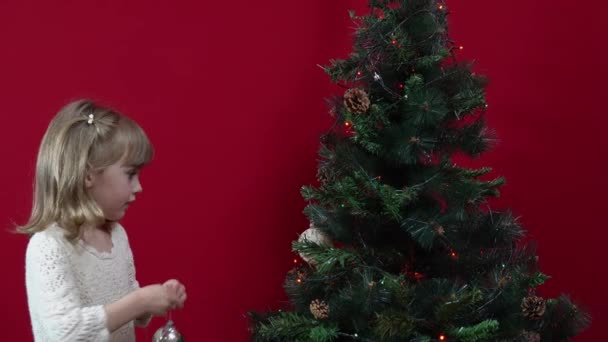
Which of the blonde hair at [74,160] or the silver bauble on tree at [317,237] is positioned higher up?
the silver bauble on tree at [317,237]

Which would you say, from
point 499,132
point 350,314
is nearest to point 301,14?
point 499,132

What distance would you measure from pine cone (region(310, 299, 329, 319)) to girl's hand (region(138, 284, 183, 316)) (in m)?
0.49

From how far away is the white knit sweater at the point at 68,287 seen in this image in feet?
4.66

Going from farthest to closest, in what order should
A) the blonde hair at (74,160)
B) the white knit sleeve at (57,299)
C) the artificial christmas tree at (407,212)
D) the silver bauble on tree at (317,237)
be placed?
the silver bauble on tree at (317,237) < the artificial christmas tree at (407,212) < the blonde hair at (74,160) < the white knit sleeve at (57,299)

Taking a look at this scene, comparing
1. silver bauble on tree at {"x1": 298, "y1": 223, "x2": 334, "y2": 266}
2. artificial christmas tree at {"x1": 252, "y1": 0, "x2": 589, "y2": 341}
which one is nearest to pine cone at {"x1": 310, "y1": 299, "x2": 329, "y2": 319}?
artificial christmas tree at {"x1": 252, "y1": 0, "x2": 589, "y2": 341}

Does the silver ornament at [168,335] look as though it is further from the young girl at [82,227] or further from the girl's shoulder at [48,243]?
the girl's shoulder at [48,243]

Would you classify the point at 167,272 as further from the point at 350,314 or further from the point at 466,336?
the point at 466,336

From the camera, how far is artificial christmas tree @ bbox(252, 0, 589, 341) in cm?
183

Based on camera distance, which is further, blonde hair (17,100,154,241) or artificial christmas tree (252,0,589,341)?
artificial christmas tree (252,0,589,341)

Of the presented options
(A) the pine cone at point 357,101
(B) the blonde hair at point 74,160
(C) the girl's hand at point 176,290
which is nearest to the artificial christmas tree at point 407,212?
(A) the pine cone at point 357,101

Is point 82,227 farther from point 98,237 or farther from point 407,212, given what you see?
point 407,212

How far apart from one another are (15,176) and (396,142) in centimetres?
95

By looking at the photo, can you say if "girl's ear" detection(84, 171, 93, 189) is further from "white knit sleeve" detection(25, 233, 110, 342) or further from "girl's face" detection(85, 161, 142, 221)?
"white knit sleeve" detection(25, 233, 110, 342)

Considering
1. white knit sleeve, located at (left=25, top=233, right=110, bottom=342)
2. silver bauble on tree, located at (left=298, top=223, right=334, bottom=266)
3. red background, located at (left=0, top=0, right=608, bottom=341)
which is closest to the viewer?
white knit sleeve, located at (left=25, top=233, right=110, bottom=342)
